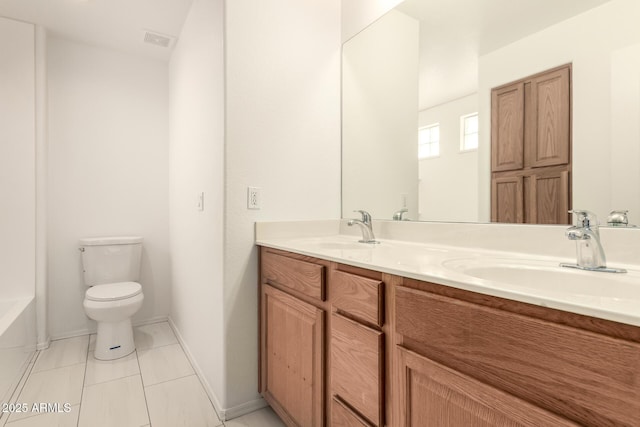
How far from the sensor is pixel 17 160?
7.16ft

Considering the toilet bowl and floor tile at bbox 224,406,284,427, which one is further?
the toilet bowl

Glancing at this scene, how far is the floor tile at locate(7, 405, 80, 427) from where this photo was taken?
1471 millimetres

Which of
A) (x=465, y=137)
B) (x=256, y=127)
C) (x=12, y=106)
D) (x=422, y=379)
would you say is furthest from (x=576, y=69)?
(x=12, y=106)

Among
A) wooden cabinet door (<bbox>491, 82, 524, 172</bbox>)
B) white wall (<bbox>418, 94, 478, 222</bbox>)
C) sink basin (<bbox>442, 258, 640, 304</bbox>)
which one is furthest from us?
white wall (<bbox>418, 94, 478, 222</bbox>)

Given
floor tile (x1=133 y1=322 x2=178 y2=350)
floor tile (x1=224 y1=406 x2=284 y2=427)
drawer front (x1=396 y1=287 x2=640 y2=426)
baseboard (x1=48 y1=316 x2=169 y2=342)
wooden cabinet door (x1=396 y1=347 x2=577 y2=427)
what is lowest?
floor tile (x1=224 y1=406 x2=284 y2=427)

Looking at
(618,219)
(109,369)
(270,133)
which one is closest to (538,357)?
(618,219)

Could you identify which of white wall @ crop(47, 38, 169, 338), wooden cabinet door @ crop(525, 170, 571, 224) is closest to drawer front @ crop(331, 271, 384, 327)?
wooden cabinet door @ crop(525, 170, 571, 224)

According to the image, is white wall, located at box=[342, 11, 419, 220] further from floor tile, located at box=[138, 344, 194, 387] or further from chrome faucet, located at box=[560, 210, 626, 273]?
floor tile, located at box=[138, 344, 194, 387]

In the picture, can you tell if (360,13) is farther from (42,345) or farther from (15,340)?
(42,345)

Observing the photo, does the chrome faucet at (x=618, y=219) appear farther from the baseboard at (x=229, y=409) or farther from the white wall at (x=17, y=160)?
the white wall at (x=17, y=160)

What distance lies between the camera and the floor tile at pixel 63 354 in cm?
A: 204

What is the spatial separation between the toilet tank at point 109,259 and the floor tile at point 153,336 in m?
0.42

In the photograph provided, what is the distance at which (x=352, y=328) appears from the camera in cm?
103

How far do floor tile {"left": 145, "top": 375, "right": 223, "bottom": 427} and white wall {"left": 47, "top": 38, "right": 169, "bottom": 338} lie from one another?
Answer: 45.9 inches
